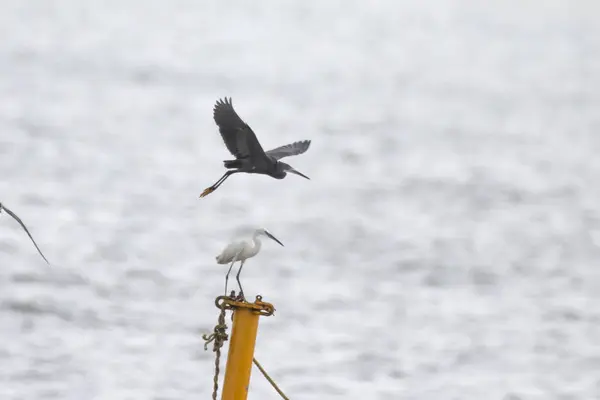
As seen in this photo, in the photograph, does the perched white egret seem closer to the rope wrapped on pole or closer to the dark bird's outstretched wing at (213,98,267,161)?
the dark bird's outstretched wing at (213,98,267,161)

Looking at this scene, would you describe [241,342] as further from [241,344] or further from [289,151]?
[289,151]

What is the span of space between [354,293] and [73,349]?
11.3 ft

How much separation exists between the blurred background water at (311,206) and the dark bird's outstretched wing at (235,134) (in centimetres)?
446

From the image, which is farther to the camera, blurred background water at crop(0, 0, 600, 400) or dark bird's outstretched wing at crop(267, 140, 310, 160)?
blurred background water at crop(0, 0, 600, 400)

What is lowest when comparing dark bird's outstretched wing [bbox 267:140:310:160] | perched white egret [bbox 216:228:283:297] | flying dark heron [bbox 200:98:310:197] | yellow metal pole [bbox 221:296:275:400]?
yellow metal pole [bbox 221:296:275:400]

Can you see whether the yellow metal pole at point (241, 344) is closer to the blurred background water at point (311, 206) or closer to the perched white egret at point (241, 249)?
the perched white egret at point (241, 249)

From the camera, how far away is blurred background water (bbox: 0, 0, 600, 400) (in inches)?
427

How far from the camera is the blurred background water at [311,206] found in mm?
10844

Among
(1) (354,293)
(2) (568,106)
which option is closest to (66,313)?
(1) (354,293)

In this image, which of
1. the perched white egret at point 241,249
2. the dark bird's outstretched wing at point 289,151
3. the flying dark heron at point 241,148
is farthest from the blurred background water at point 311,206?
the perched white egret at point 241,249

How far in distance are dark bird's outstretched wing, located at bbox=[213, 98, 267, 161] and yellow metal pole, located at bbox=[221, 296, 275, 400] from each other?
1281mm

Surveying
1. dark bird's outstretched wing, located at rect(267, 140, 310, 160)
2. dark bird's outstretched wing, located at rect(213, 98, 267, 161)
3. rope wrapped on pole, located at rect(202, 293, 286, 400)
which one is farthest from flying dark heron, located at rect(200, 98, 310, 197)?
rope wrapped on pole, located at rect(202, 293, 286, 400)

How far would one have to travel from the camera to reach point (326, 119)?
2153 cm

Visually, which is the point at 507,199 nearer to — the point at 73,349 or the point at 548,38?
the point at 73,349
